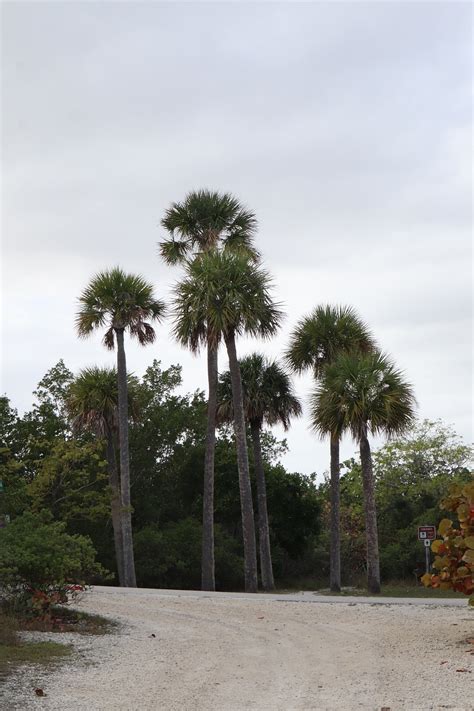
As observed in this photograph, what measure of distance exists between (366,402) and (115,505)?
13911 mm

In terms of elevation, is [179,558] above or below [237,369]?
below

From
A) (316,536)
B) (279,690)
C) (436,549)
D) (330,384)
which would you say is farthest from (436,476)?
(279,690)

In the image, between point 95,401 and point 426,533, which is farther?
point 95,401

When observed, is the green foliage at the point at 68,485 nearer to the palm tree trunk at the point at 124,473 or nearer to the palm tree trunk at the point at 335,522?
the palm tree trunk at the point at 124,473

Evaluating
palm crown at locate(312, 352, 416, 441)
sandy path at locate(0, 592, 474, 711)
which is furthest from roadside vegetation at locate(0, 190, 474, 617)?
sandy path at locate(0, 592, 474, 711)

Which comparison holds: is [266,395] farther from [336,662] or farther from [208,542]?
[336,662]

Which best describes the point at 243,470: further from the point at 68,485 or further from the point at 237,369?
the point at 68,485

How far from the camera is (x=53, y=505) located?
34500 mm

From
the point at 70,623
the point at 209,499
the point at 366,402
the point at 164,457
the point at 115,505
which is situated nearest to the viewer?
the point at 70,623

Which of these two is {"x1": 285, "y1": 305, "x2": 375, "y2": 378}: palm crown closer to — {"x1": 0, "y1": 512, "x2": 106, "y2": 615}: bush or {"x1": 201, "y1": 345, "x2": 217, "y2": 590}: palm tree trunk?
{"x1": 201, "y1": 345, "x2": 217, "y2": 590}: palm tree trunk

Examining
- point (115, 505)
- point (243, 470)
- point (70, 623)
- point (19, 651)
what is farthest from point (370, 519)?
point (19, 651)

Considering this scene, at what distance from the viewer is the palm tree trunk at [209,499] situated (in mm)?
32219

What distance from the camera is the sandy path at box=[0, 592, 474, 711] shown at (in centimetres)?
923

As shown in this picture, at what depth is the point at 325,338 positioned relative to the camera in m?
30.6
